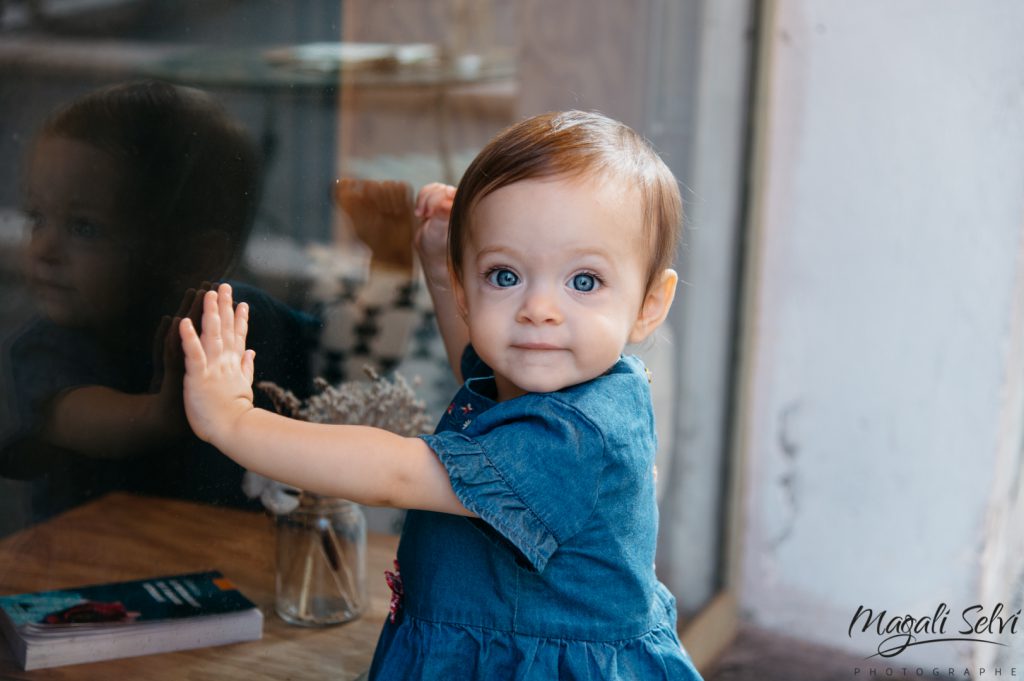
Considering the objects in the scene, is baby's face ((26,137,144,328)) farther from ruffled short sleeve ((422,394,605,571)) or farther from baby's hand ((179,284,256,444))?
ruffled short sleeve ((422,394,605,571))

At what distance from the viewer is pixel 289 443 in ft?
3.03

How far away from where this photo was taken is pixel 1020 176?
195 cm

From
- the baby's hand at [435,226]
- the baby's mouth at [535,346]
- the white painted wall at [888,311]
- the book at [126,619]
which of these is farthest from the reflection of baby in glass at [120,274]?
the white painted wall at [888,311]

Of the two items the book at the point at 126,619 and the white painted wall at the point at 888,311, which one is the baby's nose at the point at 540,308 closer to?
the book at the point at 126,619

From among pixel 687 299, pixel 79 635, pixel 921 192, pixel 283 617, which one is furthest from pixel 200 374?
pixel 921 192

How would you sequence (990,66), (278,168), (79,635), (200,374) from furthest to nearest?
1. (990,66)
2. (278,168)
3. (79,635)
4. (200,374)

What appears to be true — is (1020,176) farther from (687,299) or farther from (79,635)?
(79,635)

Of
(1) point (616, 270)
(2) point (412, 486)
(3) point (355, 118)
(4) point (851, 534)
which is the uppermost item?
(3) point (355, 118)

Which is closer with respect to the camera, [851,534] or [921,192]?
[921,192]

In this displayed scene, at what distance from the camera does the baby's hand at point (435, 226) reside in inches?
50.6

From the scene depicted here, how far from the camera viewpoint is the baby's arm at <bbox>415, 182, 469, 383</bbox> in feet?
4.23

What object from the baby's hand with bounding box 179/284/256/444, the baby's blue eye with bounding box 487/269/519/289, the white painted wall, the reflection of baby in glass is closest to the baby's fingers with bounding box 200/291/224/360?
the baby's hand with bounding box 179/284/256/444

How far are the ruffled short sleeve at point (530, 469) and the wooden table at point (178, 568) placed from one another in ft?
1.28

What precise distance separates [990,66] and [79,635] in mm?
1713
